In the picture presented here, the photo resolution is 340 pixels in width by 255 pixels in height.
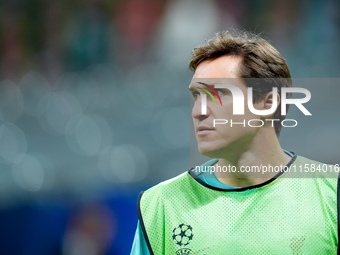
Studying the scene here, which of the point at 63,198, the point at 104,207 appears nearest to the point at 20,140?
the point at 63,198

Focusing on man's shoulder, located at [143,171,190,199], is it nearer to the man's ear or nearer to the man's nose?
the man's nose

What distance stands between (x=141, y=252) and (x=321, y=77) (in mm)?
3604

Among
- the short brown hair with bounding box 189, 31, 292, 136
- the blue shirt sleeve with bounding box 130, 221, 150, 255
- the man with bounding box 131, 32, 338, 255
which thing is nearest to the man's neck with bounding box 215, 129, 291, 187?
the man with bounding box 131, 32, 338, 255

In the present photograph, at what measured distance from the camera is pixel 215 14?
18.0 feet

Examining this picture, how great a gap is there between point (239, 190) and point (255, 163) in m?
0.13

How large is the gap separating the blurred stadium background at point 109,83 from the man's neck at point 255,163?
2.55 meters

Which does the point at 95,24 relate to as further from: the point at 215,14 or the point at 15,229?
the point at 15,229

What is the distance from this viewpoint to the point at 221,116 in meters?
1.92

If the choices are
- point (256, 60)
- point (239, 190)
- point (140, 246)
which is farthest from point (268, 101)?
point (140, 246)

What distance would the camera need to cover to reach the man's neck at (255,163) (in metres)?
1.96

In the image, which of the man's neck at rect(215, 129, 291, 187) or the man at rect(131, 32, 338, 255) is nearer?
the man at rect(131, 32, 338, 255)

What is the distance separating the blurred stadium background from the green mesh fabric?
2.50 metres

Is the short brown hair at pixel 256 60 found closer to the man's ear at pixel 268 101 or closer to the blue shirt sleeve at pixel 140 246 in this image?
the man's ear at pixel 268 101

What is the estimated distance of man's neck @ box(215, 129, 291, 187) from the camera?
1.96 metres
